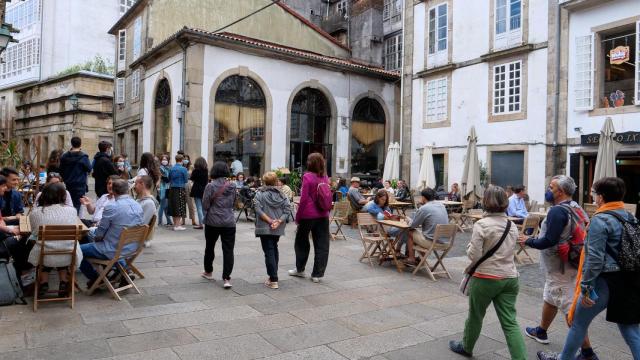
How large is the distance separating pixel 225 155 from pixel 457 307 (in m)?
13.7

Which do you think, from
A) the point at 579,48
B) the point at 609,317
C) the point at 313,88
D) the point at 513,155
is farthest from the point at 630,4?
the point at 609,317

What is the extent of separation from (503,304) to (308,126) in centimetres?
1711

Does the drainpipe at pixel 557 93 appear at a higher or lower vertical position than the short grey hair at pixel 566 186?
higher

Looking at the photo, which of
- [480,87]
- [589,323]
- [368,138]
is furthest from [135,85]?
[589,323]

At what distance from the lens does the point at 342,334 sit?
4.48 meters

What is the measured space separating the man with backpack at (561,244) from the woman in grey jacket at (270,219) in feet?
9.91

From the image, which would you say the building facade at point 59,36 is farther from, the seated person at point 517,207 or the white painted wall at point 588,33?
the seated person at point 517,207

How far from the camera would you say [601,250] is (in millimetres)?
3303

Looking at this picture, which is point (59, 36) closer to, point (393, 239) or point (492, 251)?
point (393, 239)

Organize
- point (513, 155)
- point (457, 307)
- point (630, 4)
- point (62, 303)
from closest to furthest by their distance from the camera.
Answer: point (62, 303) < point (457, 307) < point (630, 4) < point (513, 155)

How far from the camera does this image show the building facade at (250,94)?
1720 cm

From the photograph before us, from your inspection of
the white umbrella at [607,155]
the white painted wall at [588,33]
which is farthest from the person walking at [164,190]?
the white painted wall at [588,33]

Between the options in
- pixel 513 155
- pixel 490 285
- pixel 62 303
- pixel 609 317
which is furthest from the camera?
pixel 513 155

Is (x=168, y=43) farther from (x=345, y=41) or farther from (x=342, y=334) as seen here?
(x=342, y=334)
